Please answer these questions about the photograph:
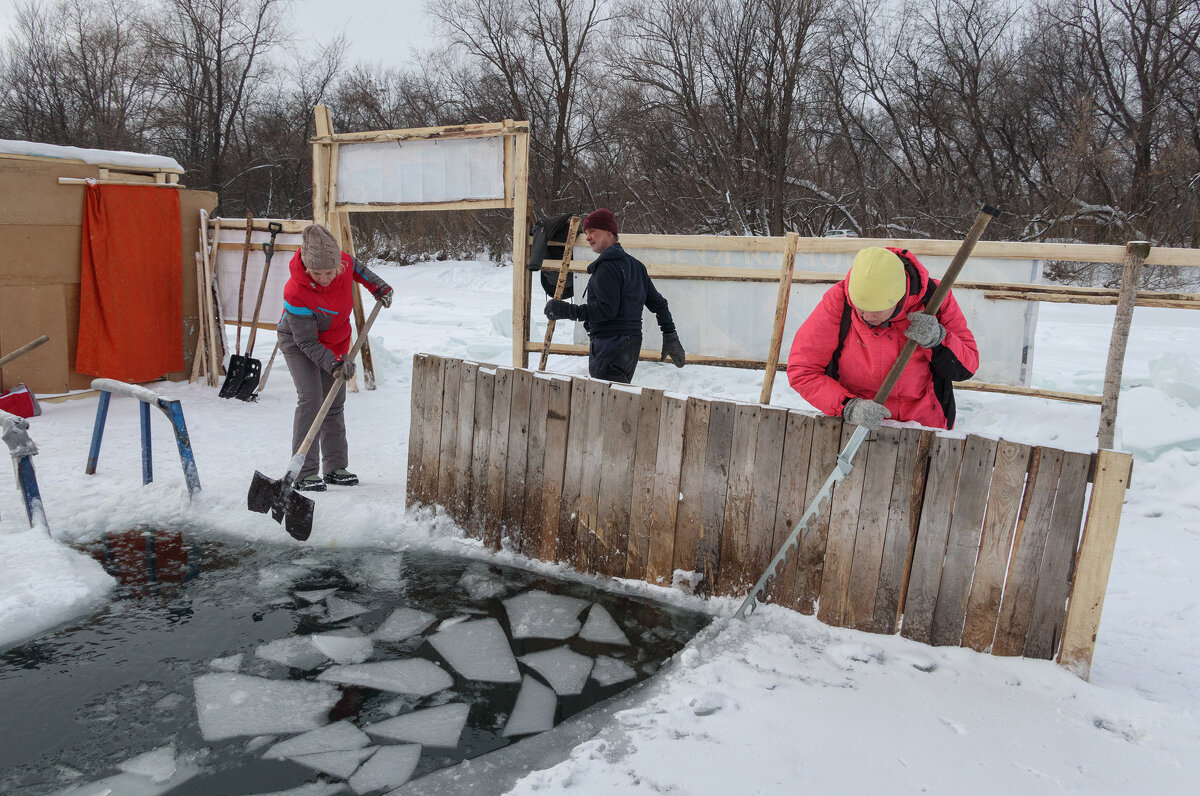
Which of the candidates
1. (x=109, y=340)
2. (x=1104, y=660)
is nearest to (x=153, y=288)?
(x=109, y=340)

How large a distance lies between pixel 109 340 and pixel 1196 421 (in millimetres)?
9280

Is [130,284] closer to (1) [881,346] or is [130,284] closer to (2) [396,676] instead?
(2) [396,676]

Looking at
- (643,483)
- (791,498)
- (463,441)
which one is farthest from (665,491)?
(463,441)

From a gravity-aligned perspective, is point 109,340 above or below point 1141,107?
below

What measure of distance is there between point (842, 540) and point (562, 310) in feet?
8.83

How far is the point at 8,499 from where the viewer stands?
4.87 metres

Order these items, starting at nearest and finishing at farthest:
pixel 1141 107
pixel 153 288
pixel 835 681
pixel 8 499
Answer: pixel 835 681 < pixel 8 499 < pixel 153 288 < pixel 1141 107

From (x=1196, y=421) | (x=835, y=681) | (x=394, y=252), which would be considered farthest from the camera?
(x=394, y=252)

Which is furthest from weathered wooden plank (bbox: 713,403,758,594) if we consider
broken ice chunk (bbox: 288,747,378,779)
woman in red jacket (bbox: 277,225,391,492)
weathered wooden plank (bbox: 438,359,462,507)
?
woman in red jacket (bbox: 277,225,391,492)

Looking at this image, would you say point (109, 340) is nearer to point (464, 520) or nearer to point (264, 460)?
point (264, 460)

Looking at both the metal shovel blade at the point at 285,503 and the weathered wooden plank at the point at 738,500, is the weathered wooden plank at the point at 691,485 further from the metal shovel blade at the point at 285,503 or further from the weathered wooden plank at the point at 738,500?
the metal shovel blade at the point at 285,503

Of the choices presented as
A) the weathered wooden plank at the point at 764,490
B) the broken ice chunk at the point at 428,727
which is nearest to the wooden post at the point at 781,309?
the weathered wooden plank at the point at 764,490

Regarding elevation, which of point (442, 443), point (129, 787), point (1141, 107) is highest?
point (1141, 107)

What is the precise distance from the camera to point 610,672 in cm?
324
